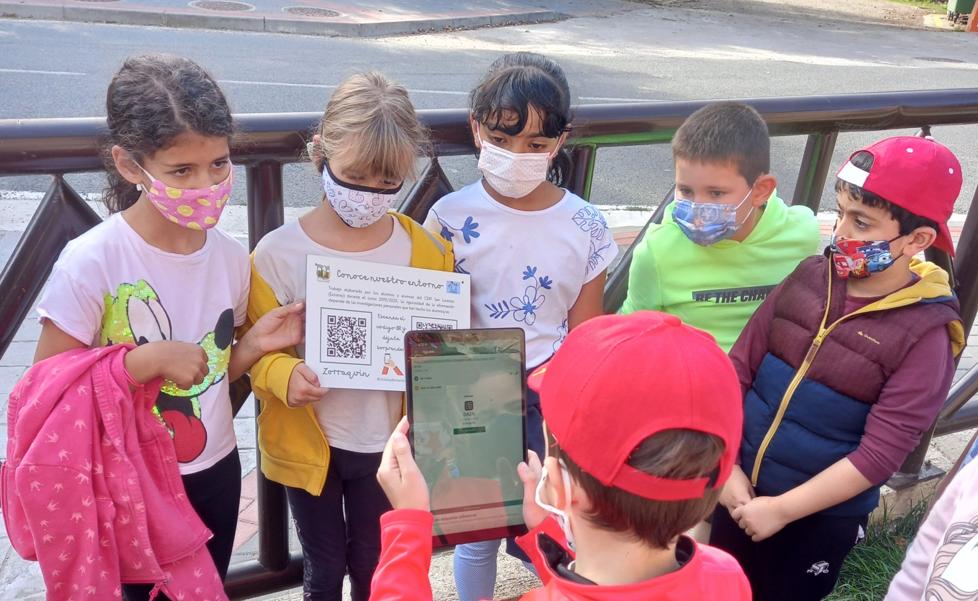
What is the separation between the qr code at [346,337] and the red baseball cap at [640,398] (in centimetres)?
90

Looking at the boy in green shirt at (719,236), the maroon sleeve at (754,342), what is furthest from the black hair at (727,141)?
the maroon sleeve at (754,342)

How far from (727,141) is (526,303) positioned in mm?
691

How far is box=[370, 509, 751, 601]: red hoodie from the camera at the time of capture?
50.9 inches

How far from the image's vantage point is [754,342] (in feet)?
7.69

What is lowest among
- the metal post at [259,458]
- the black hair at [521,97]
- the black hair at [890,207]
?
the metal post at [259,458]

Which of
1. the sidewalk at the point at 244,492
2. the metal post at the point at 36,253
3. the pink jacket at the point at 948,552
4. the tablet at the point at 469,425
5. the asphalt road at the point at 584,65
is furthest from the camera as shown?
the asphalt road at the point at 584,65

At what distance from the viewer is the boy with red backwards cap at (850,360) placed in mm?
2141

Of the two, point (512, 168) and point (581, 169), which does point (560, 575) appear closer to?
point (512, 168)

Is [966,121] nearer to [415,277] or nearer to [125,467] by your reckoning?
[415,277]

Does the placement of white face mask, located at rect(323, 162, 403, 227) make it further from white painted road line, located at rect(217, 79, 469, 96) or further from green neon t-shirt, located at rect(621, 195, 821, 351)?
white painted road line, located at rect(217, 79, 469, 96)

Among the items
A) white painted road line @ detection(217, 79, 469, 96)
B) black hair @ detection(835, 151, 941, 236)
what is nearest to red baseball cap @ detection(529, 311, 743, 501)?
black hair @ detection(835, 151, 941, 236)

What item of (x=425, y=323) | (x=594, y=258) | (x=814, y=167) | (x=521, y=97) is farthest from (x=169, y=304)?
(x=814, y=167)

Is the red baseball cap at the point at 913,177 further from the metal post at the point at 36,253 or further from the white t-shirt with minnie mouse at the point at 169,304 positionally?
the metal post at the point at 36,253

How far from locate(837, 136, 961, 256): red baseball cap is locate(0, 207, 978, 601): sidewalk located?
5.63 ft
